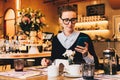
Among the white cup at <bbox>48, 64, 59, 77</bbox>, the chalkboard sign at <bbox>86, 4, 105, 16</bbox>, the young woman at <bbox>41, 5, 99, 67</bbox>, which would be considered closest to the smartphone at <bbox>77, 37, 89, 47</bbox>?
the young woman at <bbox>41, 5, 99, 67</bbox>

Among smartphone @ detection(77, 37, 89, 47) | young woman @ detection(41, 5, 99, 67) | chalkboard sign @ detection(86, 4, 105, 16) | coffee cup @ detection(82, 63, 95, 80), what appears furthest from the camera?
chalkboard sign @ detection(86, 4, 105, 16)

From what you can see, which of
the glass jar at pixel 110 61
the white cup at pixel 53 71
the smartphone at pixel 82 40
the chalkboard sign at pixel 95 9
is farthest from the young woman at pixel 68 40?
the chalkboard sign at pixel 95 9

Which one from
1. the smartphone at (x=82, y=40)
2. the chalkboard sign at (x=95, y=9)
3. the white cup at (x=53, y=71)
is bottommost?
the white cup at (x=53, y=71)

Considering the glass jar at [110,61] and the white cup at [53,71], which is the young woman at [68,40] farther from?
the white cup at [53,71]

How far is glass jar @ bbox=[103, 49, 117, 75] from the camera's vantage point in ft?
6.02

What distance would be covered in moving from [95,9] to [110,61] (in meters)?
7.06

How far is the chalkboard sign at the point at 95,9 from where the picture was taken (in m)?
8.48

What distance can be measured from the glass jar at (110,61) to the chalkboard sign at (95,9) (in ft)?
22.2

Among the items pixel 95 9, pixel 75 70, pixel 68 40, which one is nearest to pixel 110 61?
pixel 75 70

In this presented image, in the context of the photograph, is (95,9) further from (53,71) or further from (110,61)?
(53,71)

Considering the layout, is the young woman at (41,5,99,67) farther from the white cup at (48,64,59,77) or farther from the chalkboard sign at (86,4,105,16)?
the chalkboard sign at (86,4,105,16)

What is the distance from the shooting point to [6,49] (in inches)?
174

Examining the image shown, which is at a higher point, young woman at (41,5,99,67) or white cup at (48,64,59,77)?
young woman at (41,5,99,67)

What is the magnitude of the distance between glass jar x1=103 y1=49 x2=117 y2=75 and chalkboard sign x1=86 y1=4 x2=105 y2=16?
22.2 feet
